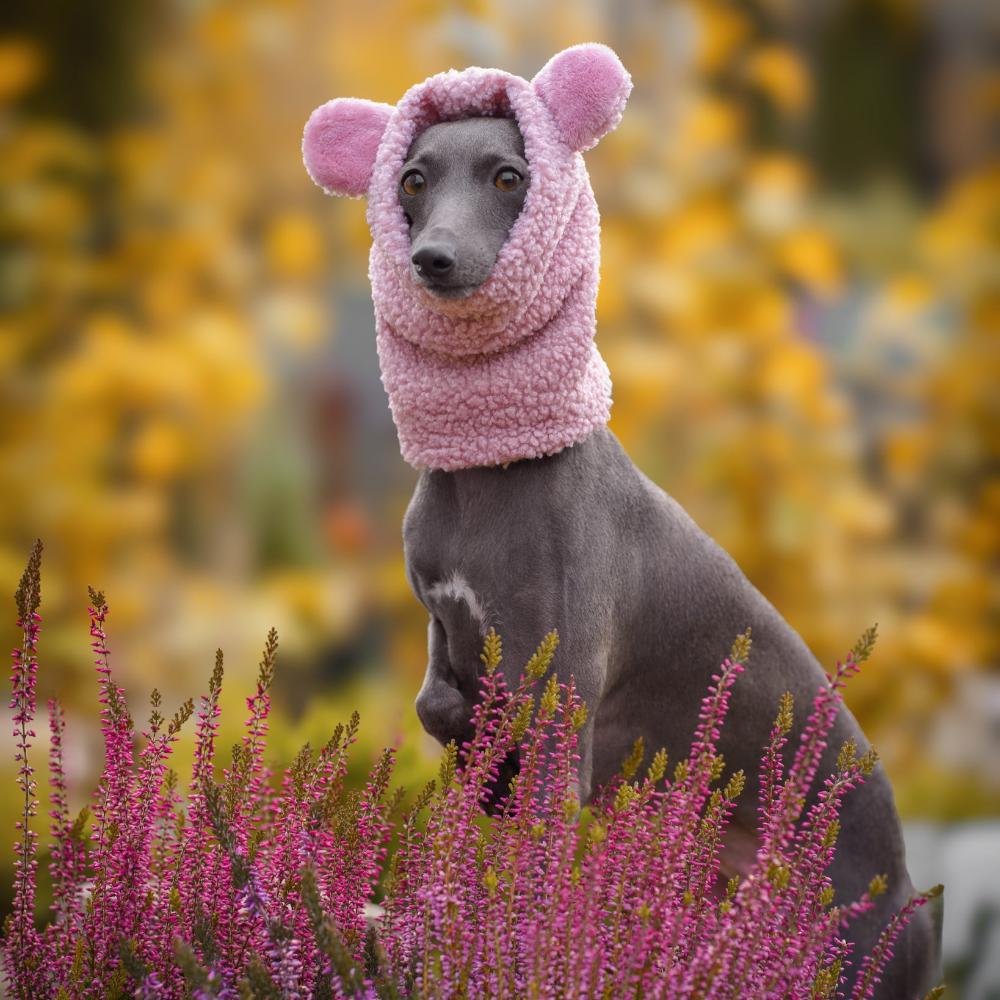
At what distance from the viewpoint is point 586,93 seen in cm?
145

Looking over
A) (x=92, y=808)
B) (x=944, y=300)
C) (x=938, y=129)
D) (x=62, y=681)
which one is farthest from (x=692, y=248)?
(x=92, y=808)

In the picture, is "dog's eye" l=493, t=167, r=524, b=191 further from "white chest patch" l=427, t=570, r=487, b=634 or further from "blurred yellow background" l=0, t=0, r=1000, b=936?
"blurred yellow background" l=0, t=0, r=1000, b=936

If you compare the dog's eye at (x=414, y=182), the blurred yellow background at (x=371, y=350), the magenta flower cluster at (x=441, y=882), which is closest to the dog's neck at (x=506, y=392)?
the dog's eye at (x=414, y=182)

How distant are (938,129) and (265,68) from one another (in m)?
1.97

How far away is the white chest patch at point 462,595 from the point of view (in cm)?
148

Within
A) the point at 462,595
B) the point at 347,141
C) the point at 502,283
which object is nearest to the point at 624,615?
the point at 462,595

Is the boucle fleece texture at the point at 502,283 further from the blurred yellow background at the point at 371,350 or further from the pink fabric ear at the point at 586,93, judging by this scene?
the blurred yellow background at the point at 371,350

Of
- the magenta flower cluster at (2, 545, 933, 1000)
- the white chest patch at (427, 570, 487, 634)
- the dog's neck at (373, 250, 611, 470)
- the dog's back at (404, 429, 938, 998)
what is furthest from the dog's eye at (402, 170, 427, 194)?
the magenta flower cluster at (2, 545, 933, 1000)

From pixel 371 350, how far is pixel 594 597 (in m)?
2.36

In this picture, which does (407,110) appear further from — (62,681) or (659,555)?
(62,681)

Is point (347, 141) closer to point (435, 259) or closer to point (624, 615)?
point (435, 259)

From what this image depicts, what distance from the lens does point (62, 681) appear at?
3.07m

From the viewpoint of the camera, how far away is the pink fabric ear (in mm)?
1448

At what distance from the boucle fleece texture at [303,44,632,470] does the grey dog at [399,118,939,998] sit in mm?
27
